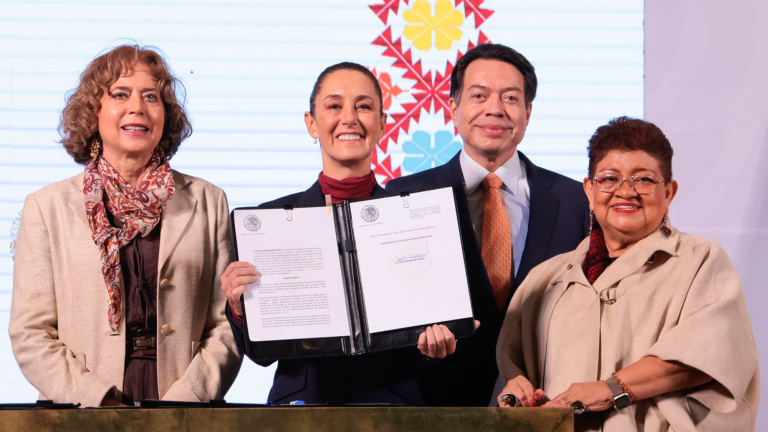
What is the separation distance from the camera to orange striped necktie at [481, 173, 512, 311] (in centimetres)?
274

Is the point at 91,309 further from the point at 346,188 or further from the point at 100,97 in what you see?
the point at 346,188

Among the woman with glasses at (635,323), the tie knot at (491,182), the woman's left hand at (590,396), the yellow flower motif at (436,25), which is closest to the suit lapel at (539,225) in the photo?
the tie knot at (491,182)

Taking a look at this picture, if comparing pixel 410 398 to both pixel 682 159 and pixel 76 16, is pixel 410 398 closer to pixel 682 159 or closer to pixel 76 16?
pixel 682 159

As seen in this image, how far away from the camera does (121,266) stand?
2.56 m

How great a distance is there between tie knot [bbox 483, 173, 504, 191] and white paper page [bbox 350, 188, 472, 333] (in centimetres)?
57

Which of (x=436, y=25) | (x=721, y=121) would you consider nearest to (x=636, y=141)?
(x=436, y=25)

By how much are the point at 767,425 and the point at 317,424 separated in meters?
3.46

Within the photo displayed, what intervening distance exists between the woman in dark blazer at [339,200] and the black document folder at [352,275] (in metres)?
0.07

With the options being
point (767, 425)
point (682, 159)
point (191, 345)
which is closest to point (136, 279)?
point (191, 345)

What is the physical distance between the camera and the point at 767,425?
4.27m

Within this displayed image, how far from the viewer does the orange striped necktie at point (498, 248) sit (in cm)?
274

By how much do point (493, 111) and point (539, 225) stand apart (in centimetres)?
42

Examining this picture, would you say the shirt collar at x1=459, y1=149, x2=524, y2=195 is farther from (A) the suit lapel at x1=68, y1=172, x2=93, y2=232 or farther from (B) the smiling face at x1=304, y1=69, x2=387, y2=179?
(A) the suit lapel at x1=68, y1=172, x2=93, y2=232

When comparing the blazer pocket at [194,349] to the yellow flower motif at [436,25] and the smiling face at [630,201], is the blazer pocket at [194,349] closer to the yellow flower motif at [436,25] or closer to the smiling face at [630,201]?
the smiling face at [630,201]
